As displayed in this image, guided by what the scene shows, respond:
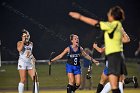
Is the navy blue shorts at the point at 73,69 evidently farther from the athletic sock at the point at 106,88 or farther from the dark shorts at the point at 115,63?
the dark shorts at the point at 115,63

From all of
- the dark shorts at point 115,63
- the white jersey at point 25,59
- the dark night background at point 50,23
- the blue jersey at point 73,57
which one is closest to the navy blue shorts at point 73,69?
the blue jersey at point 73,57

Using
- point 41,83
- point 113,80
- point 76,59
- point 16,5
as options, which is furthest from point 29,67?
point 16,5

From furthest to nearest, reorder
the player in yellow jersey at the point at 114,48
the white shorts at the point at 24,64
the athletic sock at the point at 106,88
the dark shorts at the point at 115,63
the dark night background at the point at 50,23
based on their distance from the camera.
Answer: the dark night background at the point at 50,23, the white shorts at the point at 24,64, the athletic sock at the point at 106,88, the dark shorts at the point at 115,63, the player in yellow jersey at the point at 114,48

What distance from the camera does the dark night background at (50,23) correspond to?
31.0 metres

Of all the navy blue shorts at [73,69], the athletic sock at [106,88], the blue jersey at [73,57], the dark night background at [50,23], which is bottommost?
the athletic sock at [106,88]

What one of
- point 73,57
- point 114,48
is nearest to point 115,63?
point 114,48

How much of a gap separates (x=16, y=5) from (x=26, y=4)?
58.3 inches

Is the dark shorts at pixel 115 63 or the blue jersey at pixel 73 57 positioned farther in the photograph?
the blue jersey at pixel 73 57

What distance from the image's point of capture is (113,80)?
8.42 m

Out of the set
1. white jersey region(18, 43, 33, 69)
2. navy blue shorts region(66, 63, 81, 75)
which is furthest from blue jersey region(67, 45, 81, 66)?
white jersey region(18, 43, 33, 69)

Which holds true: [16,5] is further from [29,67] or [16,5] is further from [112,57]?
[112,57]

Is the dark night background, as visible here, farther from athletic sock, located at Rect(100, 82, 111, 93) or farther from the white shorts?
athletic sock, located at Rect(100, 82, 111, 93)

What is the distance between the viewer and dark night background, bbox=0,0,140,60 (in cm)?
3095

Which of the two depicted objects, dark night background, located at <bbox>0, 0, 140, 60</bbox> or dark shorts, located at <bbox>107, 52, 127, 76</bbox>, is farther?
dark night background, located at <bbox>0, 0, 140, 60</bbox>
